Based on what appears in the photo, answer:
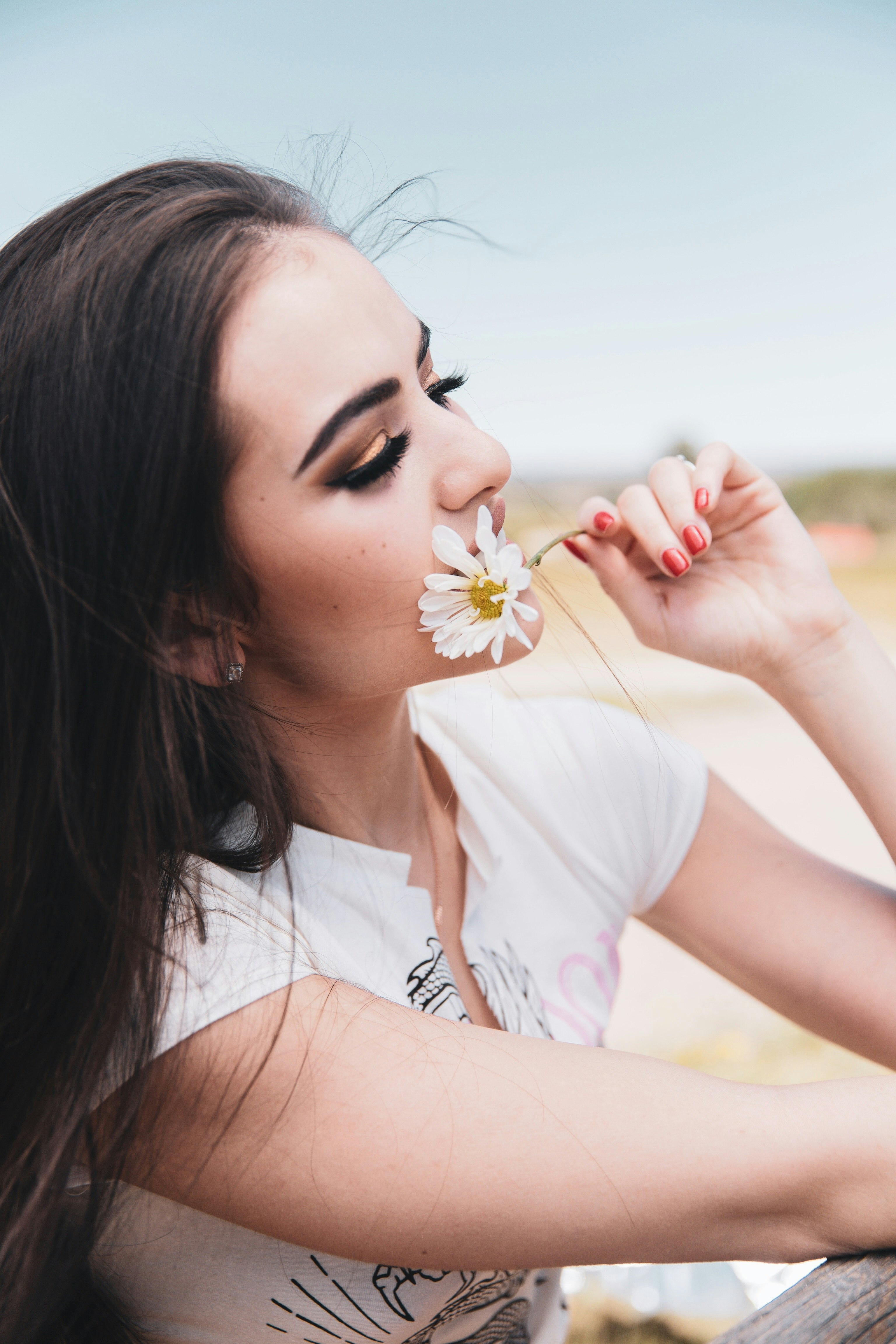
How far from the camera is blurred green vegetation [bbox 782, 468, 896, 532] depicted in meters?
16.4

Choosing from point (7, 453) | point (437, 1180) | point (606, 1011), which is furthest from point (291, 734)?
point (606, 1011)

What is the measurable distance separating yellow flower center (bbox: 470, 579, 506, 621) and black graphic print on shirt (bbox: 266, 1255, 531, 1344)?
3.00 feet

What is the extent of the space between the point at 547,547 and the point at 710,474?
0.36 meters

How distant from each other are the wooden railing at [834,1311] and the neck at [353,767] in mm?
889

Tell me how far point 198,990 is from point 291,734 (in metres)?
0.52

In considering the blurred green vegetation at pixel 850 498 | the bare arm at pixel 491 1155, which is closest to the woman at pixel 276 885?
the bare arm at pixel 491 1155

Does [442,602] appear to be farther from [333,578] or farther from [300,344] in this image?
[300,344]

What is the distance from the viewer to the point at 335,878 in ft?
4.87

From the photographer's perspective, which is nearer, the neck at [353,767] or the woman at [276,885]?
the woman at [276,885]

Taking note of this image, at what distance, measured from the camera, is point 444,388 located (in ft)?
5.06

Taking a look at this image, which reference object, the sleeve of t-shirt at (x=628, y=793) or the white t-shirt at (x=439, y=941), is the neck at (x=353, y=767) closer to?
the white t-shirt at (x=439, y=941)

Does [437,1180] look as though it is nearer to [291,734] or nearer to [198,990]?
[198,990]

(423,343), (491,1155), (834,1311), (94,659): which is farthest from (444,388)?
(834,1311)

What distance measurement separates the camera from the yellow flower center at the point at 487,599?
1342 millimetres
